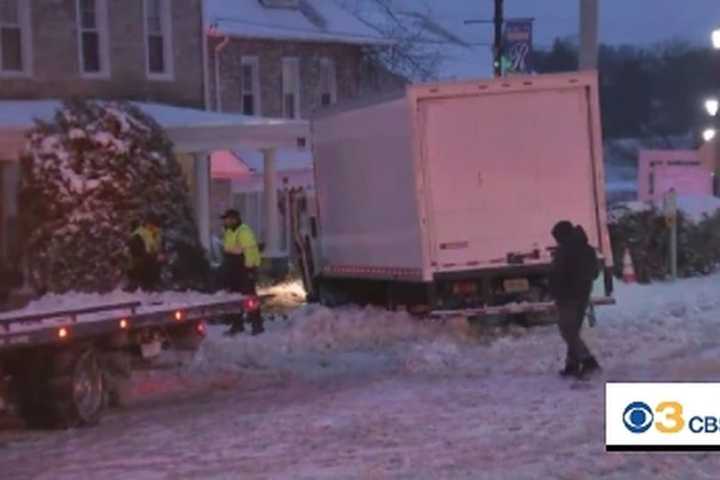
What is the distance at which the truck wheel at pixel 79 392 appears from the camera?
44.2 feet

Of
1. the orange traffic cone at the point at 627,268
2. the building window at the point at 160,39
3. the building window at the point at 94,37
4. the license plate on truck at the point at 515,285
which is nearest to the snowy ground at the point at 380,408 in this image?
the license plate on truck at the point at 515,285

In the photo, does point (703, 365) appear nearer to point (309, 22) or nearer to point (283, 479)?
point (283, 479)

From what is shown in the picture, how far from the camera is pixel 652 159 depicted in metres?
31.4

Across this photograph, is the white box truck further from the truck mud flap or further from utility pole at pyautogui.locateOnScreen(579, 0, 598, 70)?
utility pole at pyautogui.locateOnScreen(579, 0, 598, 70)

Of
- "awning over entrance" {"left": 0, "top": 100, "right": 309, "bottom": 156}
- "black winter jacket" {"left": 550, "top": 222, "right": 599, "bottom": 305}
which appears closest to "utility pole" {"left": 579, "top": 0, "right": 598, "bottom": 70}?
"awning over entrance" {"left": 0, "top": 100, "right": 309, "bottom": 156}

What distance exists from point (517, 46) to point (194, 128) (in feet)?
39.4

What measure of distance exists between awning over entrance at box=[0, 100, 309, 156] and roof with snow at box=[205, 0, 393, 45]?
7.38 meters

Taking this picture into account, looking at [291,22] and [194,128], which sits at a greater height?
[291,22]

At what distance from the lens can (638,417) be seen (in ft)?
33.1

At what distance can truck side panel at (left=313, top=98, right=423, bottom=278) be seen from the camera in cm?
1936

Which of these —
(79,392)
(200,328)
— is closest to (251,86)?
(200,328)

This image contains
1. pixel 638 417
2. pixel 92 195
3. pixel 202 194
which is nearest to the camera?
pixel 638 417

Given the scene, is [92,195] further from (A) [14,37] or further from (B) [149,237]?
(A) [14,37]

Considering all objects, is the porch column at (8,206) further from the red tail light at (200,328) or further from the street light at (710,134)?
the red tail light at (200,328)
